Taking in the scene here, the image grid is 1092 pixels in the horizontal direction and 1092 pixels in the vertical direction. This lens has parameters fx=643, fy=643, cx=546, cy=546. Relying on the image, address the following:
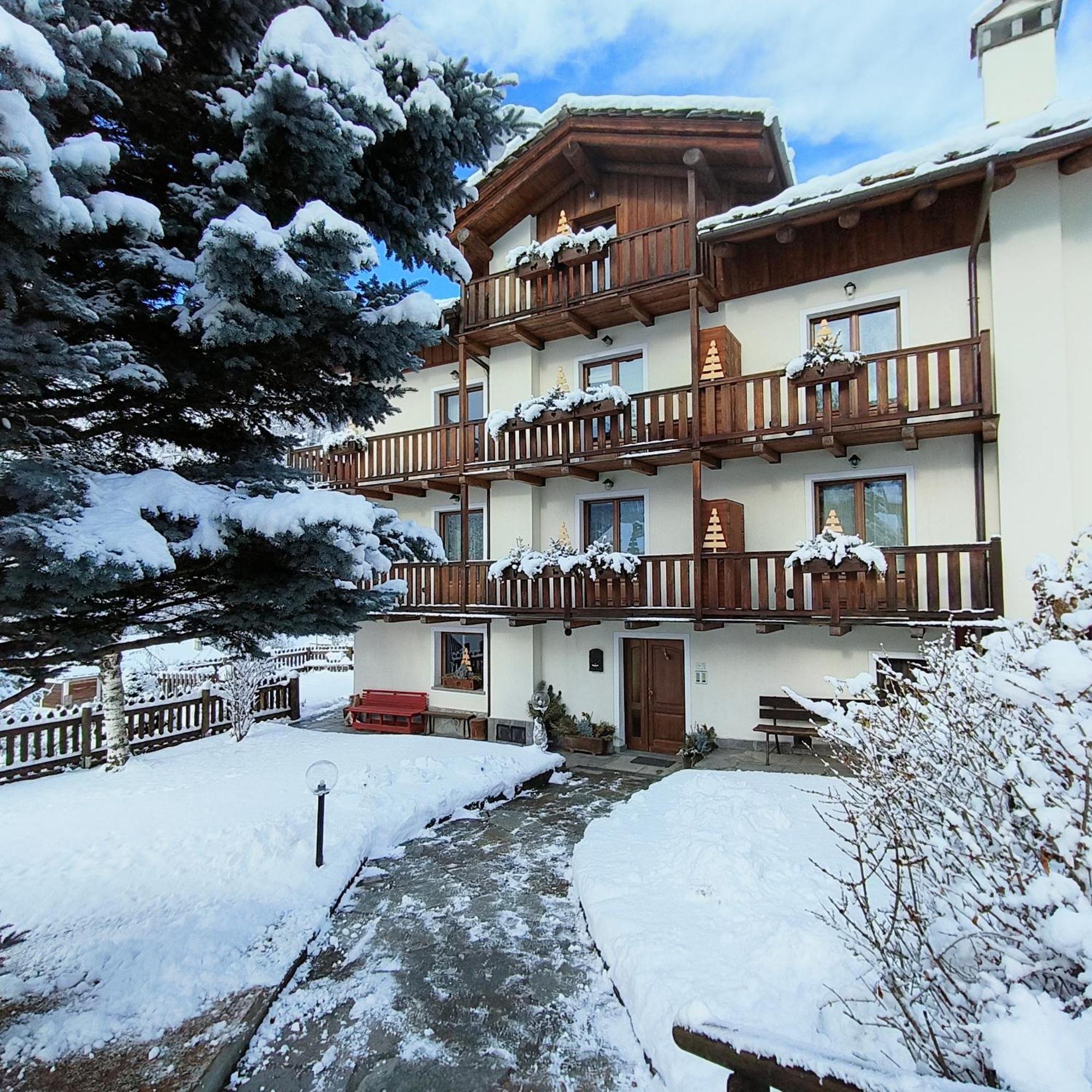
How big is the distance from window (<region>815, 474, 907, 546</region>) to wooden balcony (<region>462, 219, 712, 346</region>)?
4.25 metres

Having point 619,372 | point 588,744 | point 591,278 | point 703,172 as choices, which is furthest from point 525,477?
point 703,172

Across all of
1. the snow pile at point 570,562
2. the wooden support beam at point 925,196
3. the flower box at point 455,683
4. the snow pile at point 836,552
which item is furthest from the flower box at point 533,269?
the flower box at point 455,683

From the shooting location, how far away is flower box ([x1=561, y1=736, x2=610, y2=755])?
12.3m

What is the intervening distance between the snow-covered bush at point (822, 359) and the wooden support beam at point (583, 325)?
433 cm

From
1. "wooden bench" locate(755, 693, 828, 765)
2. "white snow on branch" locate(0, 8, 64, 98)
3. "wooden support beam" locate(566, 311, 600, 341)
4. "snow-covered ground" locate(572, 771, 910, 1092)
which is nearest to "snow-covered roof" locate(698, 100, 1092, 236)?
"wooden support beam" locate(566, 311, 600, 341)

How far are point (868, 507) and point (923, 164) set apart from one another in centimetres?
501

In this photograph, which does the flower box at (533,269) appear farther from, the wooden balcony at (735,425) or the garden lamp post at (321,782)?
the garden lamp post at (321,782)

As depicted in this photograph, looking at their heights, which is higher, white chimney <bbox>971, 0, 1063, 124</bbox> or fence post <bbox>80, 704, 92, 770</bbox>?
white chimney <bbox>971, 0, 1063, 124</bbox>

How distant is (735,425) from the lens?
10.6m

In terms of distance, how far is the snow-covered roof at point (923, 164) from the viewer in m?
8.31

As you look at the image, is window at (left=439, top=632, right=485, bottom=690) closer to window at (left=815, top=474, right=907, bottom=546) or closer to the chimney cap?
window at (left=815, top=474, right=907, bottom=546)

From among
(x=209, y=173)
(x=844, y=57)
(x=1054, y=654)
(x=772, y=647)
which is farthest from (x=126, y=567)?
(x=844, y=57)

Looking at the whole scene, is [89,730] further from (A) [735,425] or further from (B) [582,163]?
(B) [582,163]

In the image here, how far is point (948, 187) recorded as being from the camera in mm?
9484
